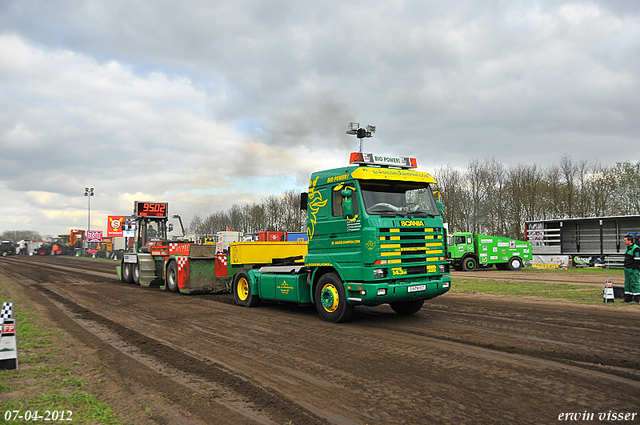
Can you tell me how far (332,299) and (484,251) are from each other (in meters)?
22.3

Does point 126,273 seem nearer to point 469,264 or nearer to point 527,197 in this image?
point 469,264

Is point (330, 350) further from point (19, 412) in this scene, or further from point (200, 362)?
point (19, 412)

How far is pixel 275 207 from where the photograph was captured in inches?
2657

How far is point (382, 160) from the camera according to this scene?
9.83 m

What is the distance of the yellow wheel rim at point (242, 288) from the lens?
12539 mm

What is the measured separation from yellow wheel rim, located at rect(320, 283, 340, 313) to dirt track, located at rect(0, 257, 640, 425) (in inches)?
15.2

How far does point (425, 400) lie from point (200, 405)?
239 centimetres

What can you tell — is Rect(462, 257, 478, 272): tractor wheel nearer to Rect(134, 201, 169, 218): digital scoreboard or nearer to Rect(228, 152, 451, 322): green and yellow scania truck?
Rect(134, 201, 169, 218): digital scoreboard

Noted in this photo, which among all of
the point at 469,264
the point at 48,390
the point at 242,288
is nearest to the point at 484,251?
the point at 469,264

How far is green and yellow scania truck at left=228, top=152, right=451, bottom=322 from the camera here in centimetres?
877

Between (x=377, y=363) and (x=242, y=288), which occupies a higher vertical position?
(x=242, y=288)

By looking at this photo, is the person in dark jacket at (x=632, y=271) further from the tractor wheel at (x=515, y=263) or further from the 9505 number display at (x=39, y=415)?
the tractor wheel at (x=515, y=263)

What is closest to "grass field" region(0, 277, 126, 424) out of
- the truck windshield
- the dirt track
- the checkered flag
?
the dirt track

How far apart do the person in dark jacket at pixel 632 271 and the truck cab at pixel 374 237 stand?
5689 millimetres
